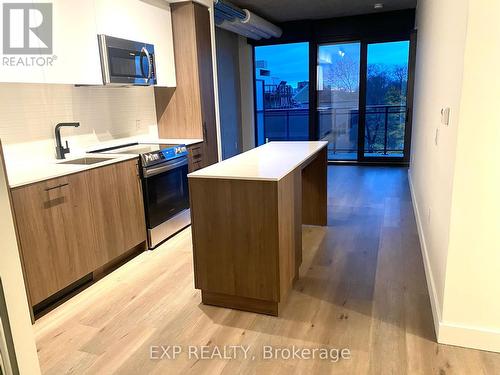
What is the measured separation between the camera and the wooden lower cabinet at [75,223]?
2350mm

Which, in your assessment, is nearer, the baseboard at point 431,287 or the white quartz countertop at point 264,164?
the baseboard at point 431,287

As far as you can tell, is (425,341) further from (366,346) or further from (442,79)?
(442,79)

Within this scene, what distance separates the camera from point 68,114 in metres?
3.37

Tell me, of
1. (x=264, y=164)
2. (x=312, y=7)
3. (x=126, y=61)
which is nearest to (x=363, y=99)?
(x=312, y=7)

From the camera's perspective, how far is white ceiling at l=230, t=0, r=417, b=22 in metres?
5.66

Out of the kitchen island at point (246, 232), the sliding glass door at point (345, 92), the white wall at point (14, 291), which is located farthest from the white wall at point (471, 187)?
the sliding glass door at point (345, 92)

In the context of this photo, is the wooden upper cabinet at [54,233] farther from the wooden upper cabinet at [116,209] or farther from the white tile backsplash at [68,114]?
the white tile backsplash at [68,114]

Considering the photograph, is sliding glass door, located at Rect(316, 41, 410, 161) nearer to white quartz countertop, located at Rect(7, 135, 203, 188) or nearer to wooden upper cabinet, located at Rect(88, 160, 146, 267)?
white quartz countertop, located at Rect(7, 135, 203, 188)

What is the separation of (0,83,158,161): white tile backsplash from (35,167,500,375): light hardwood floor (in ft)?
4.00

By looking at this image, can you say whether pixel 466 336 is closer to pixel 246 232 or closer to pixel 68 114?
pixel 246 232

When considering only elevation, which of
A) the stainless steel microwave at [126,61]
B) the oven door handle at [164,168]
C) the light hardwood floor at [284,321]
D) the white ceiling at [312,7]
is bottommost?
the light hardwood floor at [284,321]

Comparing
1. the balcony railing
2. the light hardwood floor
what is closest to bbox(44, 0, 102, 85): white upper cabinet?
the light hardwood floor

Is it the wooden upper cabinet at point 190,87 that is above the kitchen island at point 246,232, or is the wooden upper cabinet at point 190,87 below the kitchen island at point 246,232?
above

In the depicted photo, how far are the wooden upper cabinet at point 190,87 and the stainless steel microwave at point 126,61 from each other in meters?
0.61
